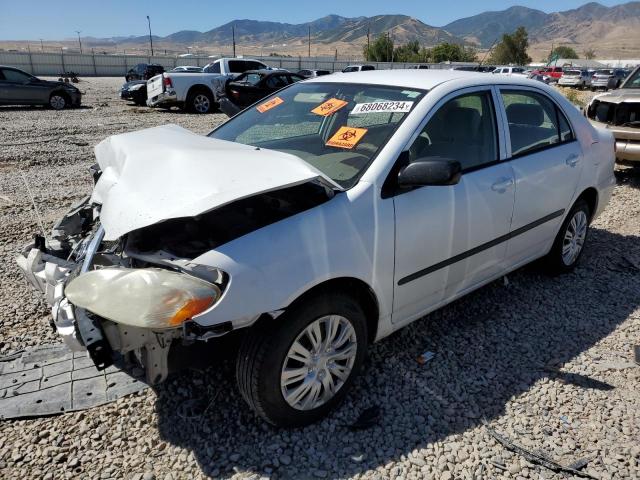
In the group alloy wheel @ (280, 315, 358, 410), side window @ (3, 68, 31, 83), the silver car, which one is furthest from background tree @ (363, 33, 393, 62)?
alloy wheel @ (280, 315, 358, 410)

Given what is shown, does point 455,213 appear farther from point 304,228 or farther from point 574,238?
point 574,238

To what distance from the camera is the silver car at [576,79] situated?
37.3m

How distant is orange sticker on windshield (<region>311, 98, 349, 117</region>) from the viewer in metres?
3.21

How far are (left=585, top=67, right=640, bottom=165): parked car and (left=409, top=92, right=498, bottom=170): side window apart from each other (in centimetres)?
479

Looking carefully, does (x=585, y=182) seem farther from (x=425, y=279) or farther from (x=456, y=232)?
(x=425, y=279)

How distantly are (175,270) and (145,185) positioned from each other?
0.48 metres

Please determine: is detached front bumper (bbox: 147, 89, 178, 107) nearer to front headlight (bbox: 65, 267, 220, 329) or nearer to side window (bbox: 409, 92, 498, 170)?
side window (bbox: 409, 92, 498, 170)

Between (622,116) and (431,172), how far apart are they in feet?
22.3

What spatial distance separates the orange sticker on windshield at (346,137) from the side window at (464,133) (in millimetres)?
347

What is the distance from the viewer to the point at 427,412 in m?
2.68

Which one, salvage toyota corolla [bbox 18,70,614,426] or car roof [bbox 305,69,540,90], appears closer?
salvage toyota corolla [bbox 18,70,614,426]

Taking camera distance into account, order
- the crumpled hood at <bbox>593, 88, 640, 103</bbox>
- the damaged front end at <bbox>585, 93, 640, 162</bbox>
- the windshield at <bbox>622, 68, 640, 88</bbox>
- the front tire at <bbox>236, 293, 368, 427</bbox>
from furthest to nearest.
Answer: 1. the windshield at <bbox>622, 68, 640, 88</bbox>
2. the crumpled hood at <bbox>593, 88, 640, 103</bbox>
3. the damaged front end at <bbox>585, 93, 640, 162</bbox>
4. the front tire at <bbox>236, 293, 368, 427</bbox>

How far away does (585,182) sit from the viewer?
408 cm

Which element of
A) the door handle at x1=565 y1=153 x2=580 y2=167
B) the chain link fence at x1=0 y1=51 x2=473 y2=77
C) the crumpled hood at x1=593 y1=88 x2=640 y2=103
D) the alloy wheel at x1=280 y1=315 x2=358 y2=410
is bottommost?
the alloy wheel at x1=280 y1=315 x2=358 y2=410
